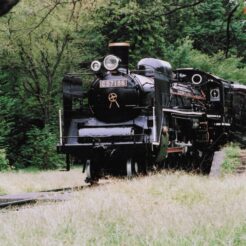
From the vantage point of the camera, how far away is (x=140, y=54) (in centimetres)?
2769

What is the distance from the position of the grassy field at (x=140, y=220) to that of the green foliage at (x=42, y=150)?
668 inches

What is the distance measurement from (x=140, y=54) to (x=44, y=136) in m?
5.80

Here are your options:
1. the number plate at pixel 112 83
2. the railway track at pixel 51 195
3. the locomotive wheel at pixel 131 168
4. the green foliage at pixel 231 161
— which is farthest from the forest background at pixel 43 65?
the locomotive wheel at pixel 131 168

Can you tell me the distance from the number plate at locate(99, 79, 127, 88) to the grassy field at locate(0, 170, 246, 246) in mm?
5301

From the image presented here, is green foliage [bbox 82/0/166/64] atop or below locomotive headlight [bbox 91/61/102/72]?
atop

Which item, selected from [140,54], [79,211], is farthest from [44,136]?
[79,211]

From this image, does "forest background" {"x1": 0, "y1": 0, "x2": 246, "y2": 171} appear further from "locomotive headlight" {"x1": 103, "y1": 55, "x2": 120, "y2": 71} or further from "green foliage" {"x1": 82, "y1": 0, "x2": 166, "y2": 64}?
"locomotive headlight" {"x1": 103, "y1": 55, "x2": 120, "y2": 71}

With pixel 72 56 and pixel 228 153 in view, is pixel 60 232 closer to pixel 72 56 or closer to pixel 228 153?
pixel 228 153

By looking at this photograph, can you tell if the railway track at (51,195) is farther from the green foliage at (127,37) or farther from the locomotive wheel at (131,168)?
the green foliage at (127,37)

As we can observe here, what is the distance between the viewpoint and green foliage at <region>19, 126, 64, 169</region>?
25.9 m

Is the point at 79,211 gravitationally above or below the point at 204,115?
below

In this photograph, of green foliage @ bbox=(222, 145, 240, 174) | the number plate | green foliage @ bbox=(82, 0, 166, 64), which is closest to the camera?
green foliage @ bbox=(222, 145, 240, 174)

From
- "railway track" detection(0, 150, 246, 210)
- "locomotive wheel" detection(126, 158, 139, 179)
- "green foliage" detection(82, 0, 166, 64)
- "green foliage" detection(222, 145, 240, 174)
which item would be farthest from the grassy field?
"green foliage" detection(82, 0, 166, 64)

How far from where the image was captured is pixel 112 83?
14.2 m
